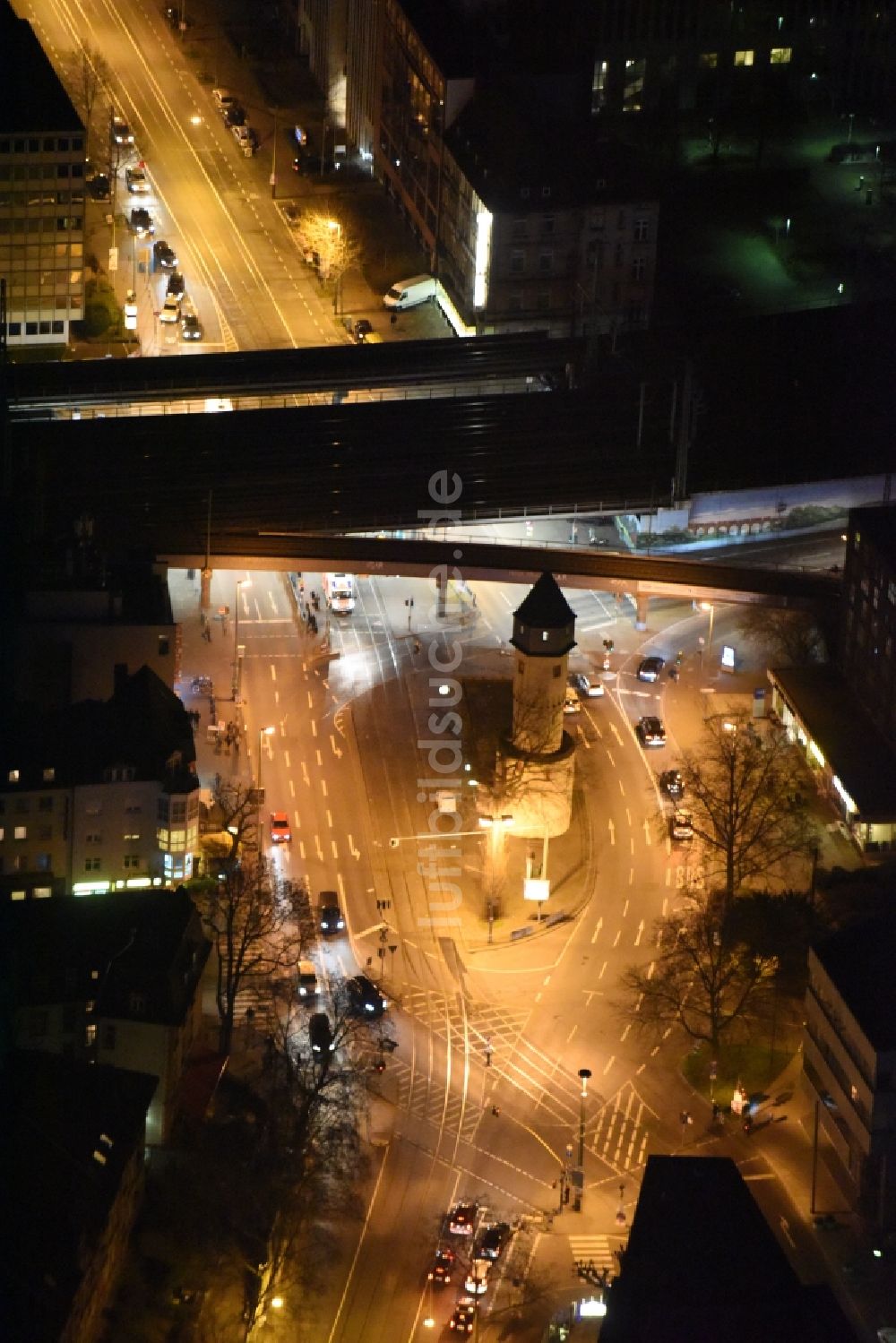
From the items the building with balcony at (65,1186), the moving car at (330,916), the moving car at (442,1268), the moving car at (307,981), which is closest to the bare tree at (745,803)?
the moving car at (330,916)

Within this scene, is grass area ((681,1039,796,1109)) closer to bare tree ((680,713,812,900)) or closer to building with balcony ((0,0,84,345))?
bare tree ((680,713,812,900))

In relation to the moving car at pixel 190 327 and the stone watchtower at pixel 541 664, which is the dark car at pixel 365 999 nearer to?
the stone watchtower at pixel 541 664

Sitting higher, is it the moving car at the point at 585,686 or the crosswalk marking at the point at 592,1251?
the moving car at the point at 585,686

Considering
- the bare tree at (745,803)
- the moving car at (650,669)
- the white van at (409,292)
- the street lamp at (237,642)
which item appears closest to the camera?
the bare tree at (745,803)

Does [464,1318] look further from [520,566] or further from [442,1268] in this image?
[520,566]

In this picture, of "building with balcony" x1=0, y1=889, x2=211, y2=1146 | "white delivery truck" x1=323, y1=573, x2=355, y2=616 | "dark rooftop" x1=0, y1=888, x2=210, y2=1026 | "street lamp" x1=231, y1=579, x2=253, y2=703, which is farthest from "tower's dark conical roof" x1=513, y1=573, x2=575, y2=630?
"white delivery truck" x1=323, y1=573, x2=355, y2=616

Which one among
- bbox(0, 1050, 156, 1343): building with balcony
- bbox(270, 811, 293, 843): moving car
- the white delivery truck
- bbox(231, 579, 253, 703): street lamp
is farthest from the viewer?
the white delivery truck

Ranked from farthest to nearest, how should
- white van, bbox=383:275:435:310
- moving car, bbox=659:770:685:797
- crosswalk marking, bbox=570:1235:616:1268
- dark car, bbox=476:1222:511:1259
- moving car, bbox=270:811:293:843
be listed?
white van, bbox=383:275:435:310, moving car, bbox=659:770:685:797, moving car, bbox=270:811:293:843, crosswalk marking, bbox=570:1235:616:1268, dark car, bbox=476:1222:511:1259

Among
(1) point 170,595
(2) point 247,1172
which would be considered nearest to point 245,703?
(1) point 170,595
